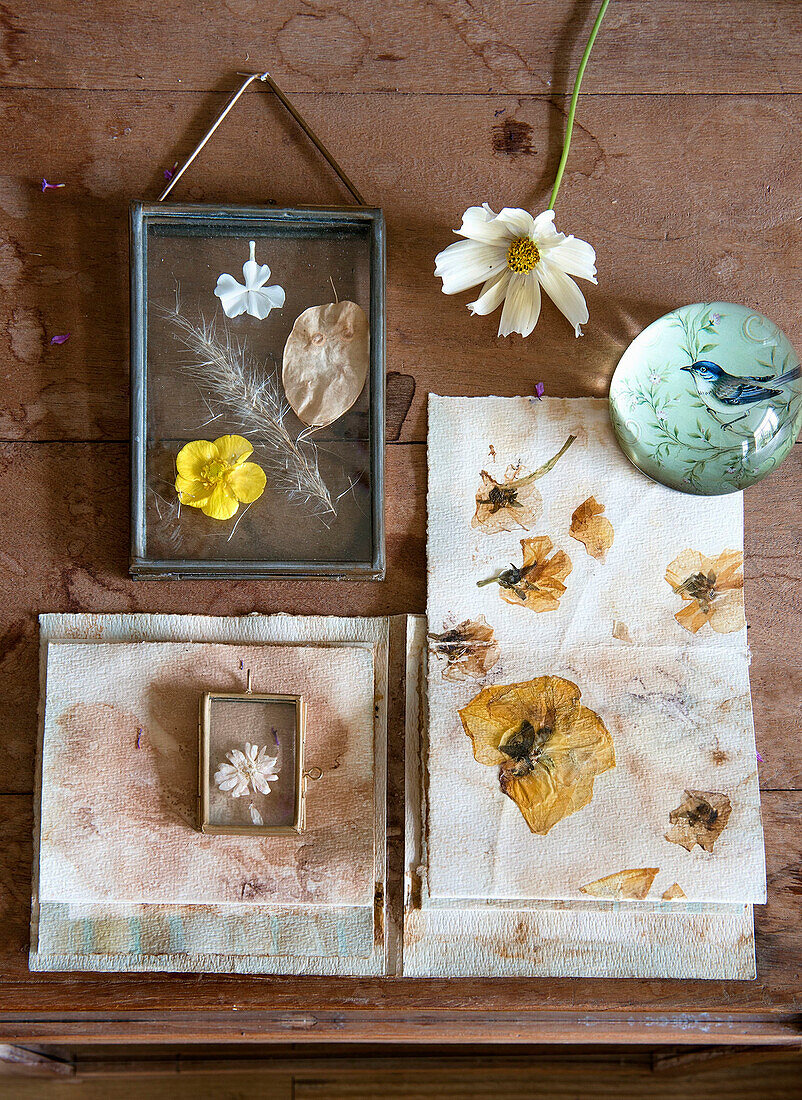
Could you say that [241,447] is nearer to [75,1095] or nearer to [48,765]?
[48,765]

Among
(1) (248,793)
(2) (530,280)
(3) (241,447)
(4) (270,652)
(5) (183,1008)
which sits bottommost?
(5) (183,1008)

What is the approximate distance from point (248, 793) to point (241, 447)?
11.1 inches

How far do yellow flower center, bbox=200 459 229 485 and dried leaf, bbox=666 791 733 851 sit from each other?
1.54 ft

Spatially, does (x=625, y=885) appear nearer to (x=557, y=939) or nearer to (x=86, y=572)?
(x=557, y=939)

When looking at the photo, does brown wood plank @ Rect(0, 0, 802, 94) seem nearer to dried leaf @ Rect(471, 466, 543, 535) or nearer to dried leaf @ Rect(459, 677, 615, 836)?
dried leaf @ Rect(471, 466, 543, 535)

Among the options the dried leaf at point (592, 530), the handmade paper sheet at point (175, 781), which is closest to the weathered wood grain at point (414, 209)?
the dried leaf at point (592, 530)

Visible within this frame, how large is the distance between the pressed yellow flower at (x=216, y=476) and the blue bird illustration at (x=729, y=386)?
376 mm

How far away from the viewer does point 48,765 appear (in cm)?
62

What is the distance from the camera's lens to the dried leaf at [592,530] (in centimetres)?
64

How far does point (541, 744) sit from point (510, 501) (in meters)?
0.21

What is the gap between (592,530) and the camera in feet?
2.11

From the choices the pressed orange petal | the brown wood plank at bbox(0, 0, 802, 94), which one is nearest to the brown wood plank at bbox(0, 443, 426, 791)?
the pressed orange petal

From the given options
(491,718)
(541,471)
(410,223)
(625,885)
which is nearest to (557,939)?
(625,885)

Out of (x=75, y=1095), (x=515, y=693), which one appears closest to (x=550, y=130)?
(x=515, y=693)
